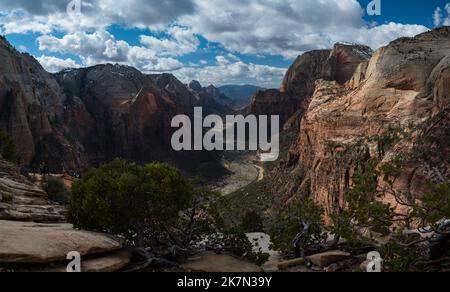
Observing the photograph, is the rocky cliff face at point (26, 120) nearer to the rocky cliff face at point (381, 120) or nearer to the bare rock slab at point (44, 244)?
the rocky cliff face at point (381, 120)

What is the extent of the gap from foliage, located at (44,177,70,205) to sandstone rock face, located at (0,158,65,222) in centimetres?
1306

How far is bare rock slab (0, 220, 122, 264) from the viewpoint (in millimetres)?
18359

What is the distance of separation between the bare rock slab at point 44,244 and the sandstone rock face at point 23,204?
660 centimetres

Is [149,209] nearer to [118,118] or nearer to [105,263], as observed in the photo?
[105,263]

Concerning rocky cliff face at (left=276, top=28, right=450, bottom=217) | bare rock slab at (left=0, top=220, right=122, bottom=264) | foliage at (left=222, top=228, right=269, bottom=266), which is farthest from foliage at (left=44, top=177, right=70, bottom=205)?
rocky cliff face at (left=276, top=28, right=450, bottom=217)

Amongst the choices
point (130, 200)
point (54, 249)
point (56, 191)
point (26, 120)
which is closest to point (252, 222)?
point (56, 191)

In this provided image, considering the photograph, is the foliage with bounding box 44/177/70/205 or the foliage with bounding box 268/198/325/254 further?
the foliage with bounding box 44/177/70/205

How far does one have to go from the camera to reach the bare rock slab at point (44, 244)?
18359 mm

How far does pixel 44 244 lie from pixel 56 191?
121ft

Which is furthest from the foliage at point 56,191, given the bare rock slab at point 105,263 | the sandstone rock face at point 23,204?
the bare rock slab at point 105,263

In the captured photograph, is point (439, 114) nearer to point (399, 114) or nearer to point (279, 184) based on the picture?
point (399, 114)

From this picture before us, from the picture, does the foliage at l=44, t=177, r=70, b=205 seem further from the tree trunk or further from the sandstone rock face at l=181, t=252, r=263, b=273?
the sandstone rock face at l=181, t=252, r=263, b=273
